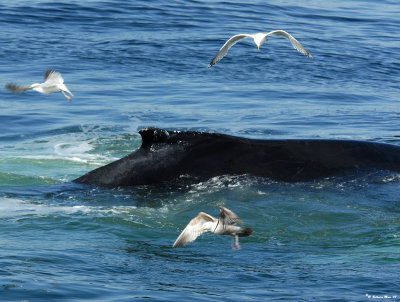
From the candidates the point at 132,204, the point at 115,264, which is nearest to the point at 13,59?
the point at 132,204

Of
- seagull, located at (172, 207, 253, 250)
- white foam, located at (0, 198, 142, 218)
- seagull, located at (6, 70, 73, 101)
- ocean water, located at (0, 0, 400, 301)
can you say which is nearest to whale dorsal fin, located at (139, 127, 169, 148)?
ocean water, located at (0, 0, 400, 301)

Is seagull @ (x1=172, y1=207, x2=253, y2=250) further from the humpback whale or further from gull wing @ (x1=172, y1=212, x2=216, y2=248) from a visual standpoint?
the humpback whale

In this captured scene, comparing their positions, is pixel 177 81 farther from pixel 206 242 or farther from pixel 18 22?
pixel 206 242

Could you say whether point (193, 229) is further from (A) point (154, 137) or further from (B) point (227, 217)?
(A) point (154, 137)

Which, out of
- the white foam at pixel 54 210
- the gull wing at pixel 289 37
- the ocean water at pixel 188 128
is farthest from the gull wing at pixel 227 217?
the gull wing at pixel 289 37

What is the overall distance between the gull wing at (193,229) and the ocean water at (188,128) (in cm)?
32

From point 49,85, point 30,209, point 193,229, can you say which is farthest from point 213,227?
point 49,85

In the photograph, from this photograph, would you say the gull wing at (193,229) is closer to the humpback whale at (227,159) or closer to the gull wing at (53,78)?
the humpback whale at (227,159)

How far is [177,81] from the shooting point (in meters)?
18.1

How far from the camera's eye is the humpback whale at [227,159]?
26.1ft

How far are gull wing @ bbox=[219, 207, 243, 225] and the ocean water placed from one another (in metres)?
0.46

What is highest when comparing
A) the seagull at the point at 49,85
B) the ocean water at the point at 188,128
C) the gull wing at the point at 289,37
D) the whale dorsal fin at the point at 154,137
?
the gull wing at the point at 289,37

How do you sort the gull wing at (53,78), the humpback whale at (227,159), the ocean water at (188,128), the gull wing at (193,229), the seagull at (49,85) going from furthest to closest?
1. the gull wing at (53,78)
2. the seagull at (49,85)
3. the humpback whale at (227,159)
4. the ocean water at (188,128)
5. the gull wing at (193,229)

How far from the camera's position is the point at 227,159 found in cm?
807
